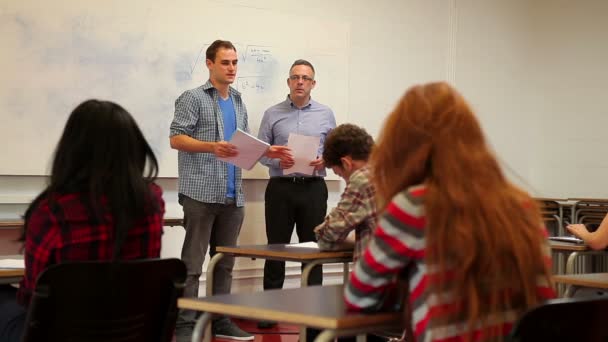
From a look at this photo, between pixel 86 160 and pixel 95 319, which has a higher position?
pixel 86 160

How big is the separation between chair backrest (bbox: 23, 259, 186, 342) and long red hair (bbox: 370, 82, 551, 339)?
76cm

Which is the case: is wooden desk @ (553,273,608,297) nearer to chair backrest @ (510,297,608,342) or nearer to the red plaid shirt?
chair backrest @ (510,297,608,342)

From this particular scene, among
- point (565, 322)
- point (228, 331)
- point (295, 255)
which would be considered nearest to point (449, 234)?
point (565, 322)

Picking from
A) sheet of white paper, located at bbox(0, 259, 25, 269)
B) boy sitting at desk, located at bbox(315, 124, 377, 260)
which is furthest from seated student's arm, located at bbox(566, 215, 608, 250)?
sheet of white paper, located at bbox(0, 259, 25, 269)

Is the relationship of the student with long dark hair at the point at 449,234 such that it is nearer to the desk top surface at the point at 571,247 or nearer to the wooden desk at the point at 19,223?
the desk top surface at the point at 571,247

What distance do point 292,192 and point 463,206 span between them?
372cm

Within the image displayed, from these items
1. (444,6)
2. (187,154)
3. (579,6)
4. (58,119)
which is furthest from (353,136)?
(579,6)

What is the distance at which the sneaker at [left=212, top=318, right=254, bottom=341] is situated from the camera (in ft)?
16.2

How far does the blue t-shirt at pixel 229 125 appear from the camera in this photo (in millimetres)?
5031

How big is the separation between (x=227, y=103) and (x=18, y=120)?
1251 mm

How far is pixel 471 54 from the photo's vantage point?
300 inches

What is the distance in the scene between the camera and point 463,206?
1.86 meters

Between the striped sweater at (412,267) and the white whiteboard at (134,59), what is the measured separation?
9.97 feet

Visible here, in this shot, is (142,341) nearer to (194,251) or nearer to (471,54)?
(194,251)
